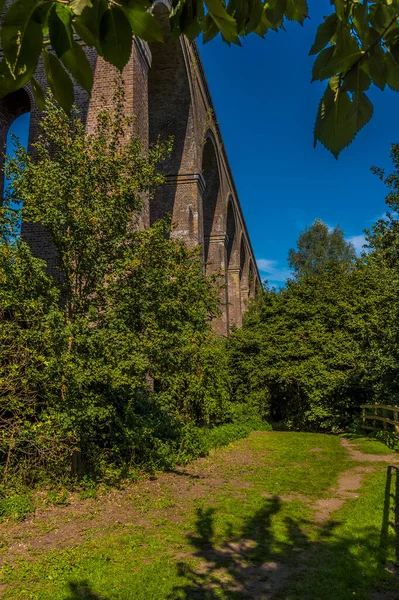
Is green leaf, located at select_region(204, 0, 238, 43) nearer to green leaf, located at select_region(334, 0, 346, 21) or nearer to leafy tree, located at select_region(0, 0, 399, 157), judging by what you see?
leafy tree, located at select_region(0, 0, 399, 157)

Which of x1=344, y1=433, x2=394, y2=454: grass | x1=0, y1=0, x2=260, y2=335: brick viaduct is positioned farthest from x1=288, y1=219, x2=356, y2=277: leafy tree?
x1=344, y1=433, x2=394, y2=454: grass

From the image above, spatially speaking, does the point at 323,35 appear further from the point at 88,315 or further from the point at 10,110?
the point at 10,110

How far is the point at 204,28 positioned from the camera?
4.57 feet

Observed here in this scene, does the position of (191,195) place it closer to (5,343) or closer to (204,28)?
(5,343)

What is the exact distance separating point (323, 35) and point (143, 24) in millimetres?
529

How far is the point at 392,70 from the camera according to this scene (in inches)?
45.2

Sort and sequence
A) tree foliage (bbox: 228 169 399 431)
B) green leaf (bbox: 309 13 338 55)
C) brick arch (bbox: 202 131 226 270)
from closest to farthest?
Result: green leaf (bbox: 309 13 338 55)
tree foliage (bbox: 228 169 399 431)
brick arch (bbox: 202 131 226 270)

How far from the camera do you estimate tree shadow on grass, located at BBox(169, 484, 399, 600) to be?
3.61 meters

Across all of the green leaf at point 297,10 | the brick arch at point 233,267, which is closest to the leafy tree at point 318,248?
the brick arch at point 233,267

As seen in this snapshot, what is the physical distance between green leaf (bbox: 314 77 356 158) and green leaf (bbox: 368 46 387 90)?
102 millimetres

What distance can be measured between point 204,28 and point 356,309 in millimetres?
14986

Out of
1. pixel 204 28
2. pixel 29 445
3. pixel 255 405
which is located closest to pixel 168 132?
pixel 255 405

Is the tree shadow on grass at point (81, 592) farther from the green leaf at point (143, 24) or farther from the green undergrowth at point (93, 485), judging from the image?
the green leaf at point (143, 24)

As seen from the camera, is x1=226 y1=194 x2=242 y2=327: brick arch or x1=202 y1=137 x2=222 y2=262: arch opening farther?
x1=226 y1=194 x2=242 y2=327: brick arch
